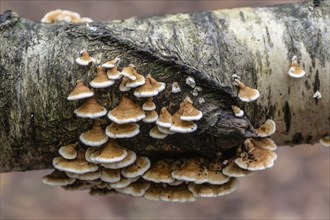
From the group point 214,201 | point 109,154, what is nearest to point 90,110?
point 109,154

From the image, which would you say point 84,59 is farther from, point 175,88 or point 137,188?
point 137,188

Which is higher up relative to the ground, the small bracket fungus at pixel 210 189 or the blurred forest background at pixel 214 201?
the small bracket fungus at pixel 210 189

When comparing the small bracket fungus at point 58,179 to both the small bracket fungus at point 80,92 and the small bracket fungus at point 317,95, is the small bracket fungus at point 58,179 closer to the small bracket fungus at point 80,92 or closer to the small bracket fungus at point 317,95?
the small bracket fungus at point 80,92

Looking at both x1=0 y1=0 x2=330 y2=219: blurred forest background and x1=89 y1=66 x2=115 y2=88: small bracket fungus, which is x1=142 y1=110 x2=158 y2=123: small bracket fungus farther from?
x1=0 y1=0 x2=330 y2=219: blurred forest background

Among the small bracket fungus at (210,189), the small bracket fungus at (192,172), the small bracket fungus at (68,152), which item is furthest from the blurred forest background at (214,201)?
the small bracket fungus at (68,152)

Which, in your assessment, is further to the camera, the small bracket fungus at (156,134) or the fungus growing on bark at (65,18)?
the fungus growing on bark at (65,18)

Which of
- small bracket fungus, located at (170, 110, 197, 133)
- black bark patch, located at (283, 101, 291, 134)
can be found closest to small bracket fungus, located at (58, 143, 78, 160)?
small bracket fungus, located at (170, 110, 197, 133)

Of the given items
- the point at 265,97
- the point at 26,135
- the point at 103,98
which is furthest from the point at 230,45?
the point at 26,135
